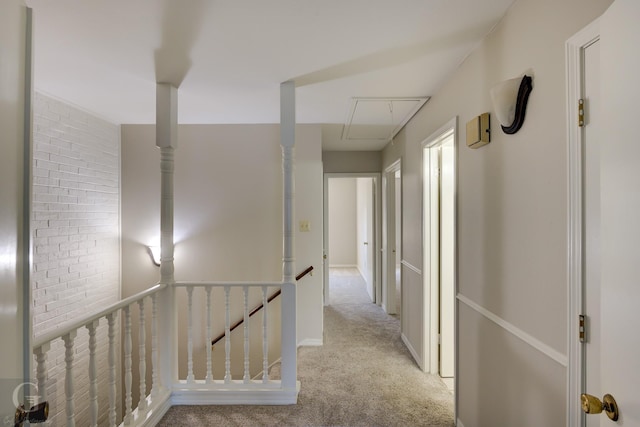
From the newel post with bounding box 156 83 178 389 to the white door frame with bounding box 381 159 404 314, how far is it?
2.78 m

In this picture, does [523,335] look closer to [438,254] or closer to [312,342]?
A: [438,254]

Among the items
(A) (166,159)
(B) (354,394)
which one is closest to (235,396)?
(B) (354,394)

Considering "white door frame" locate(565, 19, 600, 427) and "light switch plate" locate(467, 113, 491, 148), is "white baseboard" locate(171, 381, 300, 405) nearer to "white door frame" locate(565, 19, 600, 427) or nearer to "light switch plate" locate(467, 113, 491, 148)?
"white door frame" locate(565, 19, 600, 427)

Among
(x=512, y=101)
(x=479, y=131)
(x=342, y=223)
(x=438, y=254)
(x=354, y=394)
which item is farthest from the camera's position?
(x=342, y=223)

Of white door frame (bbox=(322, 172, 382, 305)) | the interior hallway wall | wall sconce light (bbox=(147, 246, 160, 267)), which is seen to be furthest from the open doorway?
the interior hallway wall

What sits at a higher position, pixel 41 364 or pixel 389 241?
pixel 389 241

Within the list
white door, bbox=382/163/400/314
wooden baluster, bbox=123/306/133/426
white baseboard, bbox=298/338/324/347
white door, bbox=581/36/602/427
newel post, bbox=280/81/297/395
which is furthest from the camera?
white door, bbox=382/163/400/314

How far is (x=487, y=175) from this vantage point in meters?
1.66

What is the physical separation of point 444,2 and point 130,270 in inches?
141

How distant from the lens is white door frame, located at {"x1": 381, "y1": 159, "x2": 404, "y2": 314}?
426 cm

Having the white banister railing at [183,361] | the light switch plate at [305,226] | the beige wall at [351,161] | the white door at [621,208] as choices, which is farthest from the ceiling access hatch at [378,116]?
the white door at [621,208]

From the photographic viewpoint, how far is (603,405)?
2.52 feet

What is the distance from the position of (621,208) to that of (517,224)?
2.24ft

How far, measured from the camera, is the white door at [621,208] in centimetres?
69
